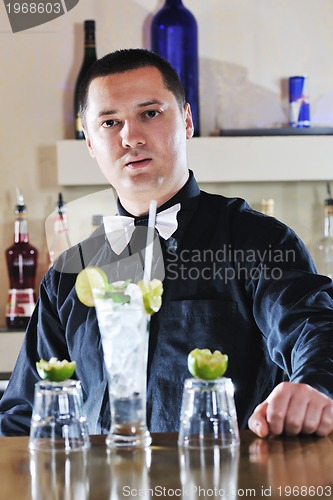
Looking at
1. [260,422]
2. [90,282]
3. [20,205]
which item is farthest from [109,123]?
[20,205]

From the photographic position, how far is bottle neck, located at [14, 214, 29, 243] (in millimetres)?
2818

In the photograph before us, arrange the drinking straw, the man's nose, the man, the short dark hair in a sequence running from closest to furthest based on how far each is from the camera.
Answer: the drinking straw < the man < the man's nose < the short dark hair

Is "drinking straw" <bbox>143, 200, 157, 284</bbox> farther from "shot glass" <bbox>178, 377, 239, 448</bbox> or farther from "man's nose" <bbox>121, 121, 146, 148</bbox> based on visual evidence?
"man's nose" <bbox>121, 121, 146, 148</bbox>

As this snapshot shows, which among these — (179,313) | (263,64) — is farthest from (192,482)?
(263,64)

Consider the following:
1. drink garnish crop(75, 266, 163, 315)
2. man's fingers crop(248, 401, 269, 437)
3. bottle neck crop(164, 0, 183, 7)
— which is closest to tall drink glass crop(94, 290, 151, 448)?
drink garnish crop(75, 266, 163, 315)

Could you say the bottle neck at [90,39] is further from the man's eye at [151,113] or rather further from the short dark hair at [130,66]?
the man's eye at [151,113]

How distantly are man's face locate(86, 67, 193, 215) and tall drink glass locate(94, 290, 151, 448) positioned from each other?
76 cm

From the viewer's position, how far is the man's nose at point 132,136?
1.81 metres

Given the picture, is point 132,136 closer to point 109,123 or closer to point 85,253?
point 109,123

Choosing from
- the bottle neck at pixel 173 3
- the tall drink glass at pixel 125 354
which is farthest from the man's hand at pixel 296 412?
the bottle neck at pixel 173 3

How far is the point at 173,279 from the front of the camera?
175cm

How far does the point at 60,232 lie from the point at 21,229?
0.42ft

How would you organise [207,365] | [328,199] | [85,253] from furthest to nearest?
[328,199] < [85,253] < [207,365]

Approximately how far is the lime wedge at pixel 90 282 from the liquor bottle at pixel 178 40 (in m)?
1.75
